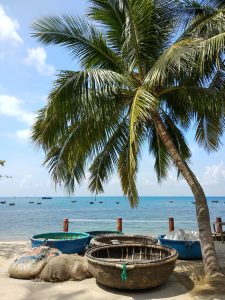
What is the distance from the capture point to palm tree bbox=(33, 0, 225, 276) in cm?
692

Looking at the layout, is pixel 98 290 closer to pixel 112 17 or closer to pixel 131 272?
pixel 131 272

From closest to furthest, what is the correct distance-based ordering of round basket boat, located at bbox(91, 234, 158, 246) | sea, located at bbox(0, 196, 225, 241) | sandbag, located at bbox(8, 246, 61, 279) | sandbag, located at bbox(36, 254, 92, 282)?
sandbag, located at bbox(36, 254, 92, 282) < sandbag, located at bbox(8, 246, 61, 279) < round basket boat, located at bbox(91, 234, 158, 246) < sea, located at bbox(0, 196, 225, 241)

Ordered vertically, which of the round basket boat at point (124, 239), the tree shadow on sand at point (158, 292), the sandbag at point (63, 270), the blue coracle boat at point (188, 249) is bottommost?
the tree shadow on sand at point (158, 292)

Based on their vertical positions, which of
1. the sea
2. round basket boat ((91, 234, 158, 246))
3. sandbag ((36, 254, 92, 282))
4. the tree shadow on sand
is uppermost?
the sea

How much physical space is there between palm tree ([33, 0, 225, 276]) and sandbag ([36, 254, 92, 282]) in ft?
7.17

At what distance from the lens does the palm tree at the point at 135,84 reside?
6.92 metres

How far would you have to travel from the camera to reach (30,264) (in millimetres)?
7363

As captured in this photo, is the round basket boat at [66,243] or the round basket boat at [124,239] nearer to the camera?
the round basket boat at [66,243]

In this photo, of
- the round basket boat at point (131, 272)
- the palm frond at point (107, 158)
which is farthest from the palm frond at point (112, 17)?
the round basket boat at point (131, 272)

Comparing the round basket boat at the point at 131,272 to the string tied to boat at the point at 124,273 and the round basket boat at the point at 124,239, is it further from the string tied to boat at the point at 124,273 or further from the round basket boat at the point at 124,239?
the round basket boat at the point at 124,239

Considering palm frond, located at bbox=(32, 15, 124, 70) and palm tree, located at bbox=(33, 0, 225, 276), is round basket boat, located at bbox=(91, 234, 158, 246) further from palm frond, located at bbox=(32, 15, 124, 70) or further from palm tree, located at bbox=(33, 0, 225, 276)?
palm frond, located at bbox=(32, 15, 124, 70)

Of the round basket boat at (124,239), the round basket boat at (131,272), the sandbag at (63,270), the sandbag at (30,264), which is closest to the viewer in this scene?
the round basket boat at (131,272)

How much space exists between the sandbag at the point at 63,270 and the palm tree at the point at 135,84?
2187mm

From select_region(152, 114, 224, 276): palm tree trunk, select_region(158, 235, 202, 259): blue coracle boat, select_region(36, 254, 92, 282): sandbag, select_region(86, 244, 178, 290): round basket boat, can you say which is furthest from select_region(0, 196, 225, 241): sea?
select_region(86, 244, 178, 290): round basket boat
